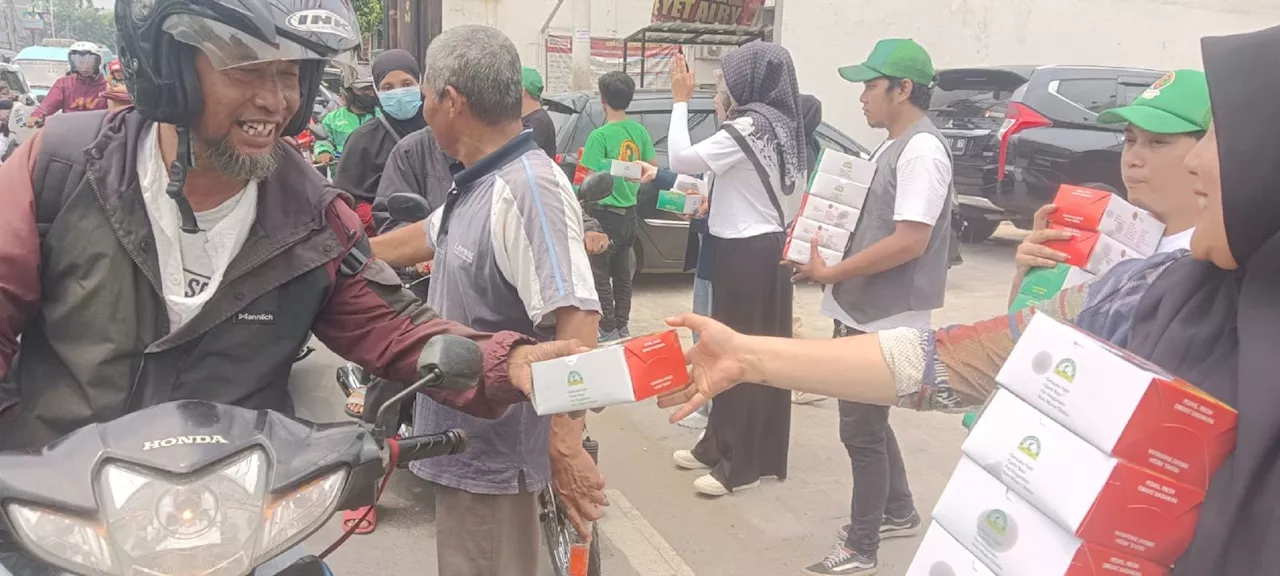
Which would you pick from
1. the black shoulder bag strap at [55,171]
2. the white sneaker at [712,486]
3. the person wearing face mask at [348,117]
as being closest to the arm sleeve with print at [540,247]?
the black shoulder bag strap at [55,171]

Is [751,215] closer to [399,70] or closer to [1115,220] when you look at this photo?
[1115,220]

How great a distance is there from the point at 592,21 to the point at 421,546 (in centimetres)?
1718

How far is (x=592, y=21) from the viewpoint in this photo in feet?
64.7

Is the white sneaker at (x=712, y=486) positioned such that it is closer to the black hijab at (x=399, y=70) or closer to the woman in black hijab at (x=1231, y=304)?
the black hijab at (x=399, y=70)

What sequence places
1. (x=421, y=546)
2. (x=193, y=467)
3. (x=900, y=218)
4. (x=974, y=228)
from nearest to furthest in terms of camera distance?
(x=193, y=467) → (x=900, y=218) → (x=421, y=546) → (x=974, y=228)

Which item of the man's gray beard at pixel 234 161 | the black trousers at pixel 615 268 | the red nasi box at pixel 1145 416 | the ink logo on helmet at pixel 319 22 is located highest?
the ink logo on helmet at pixel 319 22

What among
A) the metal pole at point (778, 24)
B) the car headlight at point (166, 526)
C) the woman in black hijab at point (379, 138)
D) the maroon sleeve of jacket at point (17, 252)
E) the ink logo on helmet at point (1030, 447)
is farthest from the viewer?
the metal pole at point (778, 24)

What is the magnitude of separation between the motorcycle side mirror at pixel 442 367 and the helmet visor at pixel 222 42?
601 mm

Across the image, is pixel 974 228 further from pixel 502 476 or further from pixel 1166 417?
pixel 1166 417

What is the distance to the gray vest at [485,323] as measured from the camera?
2426 mm

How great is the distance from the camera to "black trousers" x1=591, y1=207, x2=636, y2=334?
19.8 ft

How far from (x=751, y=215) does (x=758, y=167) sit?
0.75ft

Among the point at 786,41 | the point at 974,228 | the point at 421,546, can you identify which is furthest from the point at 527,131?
the point at 786,41

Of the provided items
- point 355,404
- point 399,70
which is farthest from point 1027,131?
point 355,404
